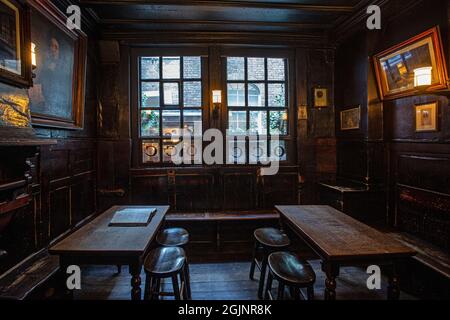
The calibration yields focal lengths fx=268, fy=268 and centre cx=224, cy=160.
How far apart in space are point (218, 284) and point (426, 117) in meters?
3.06

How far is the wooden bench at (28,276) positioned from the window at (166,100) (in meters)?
2.10

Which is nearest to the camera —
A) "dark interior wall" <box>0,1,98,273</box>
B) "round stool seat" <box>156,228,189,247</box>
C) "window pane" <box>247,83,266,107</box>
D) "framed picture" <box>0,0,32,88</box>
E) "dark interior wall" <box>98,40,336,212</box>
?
"framed picture" <box>0,0,32,88</box>

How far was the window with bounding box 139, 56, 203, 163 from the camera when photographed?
14.2ft

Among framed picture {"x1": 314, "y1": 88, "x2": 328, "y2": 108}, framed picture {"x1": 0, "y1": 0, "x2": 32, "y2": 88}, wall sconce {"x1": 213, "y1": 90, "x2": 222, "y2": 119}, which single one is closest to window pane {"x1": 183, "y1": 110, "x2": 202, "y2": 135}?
wall sconce {"x1": 213, "y1": 90, "x2": 222, "y2": 119}

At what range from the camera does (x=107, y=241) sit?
210 cm

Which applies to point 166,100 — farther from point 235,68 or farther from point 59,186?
point 59,186

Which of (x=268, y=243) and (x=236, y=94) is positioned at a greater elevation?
(x=236, y=94)

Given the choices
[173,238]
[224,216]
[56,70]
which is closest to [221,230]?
[224,216]

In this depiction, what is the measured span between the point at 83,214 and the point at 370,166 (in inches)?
158

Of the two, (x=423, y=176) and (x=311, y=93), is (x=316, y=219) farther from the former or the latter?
(x=311, y=93)

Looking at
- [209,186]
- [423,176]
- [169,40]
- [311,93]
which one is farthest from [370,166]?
[169,40]

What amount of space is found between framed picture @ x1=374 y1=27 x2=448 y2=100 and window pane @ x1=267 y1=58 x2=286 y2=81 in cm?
139

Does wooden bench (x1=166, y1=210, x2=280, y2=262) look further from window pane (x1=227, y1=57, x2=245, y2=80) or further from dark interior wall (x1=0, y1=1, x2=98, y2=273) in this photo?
window pane (x1=227, y1=57, x2=245, y2=80)

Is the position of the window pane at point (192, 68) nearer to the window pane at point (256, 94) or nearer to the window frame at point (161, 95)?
the window frame at point (161, 95)
